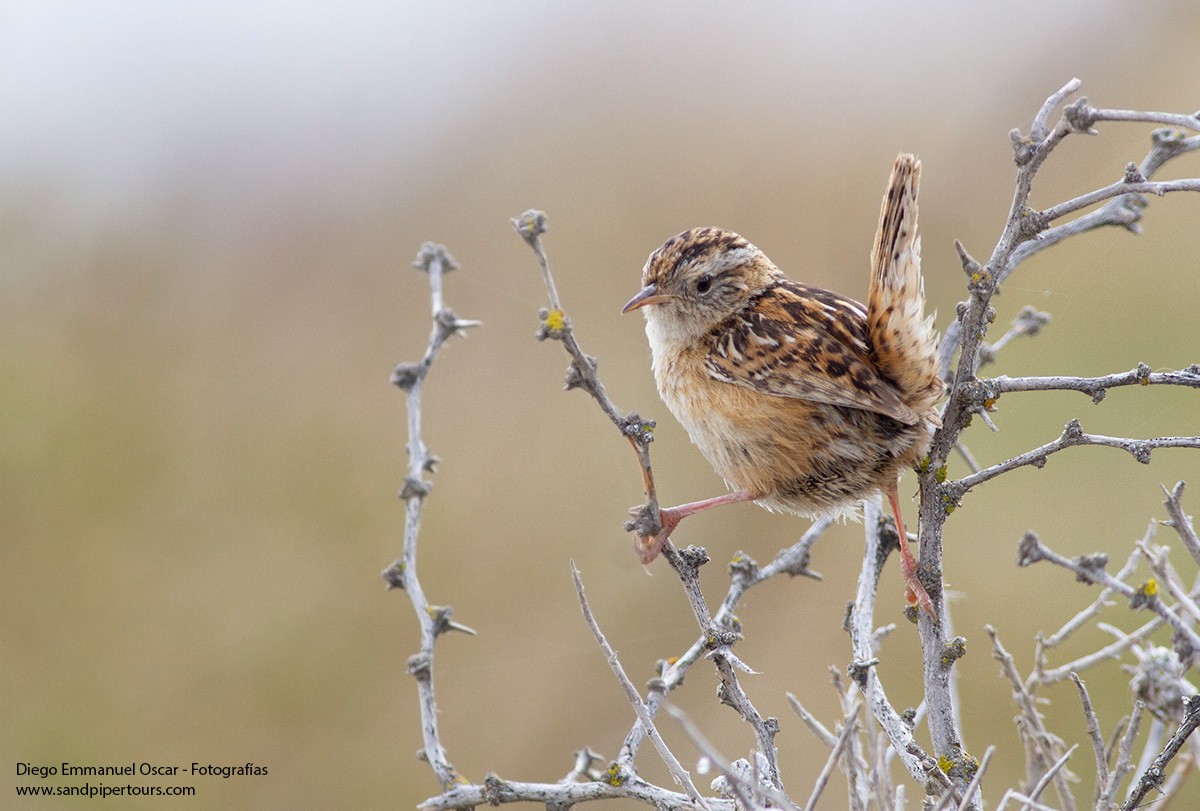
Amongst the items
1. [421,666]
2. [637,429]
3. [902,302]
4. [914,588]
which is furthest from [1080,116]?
[421,666]

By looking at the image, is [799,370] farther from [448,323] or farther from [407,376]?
[407,376]

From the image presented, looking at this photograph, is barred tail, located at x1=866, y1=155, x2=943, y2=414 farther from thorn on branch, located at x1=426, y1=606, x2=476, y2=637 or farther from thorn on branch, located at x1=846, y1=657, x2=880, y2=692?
thorn on branch, located at x1=426, y1=606, x2=476, y2=637

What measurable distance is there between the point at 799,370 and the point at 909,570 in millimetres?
657

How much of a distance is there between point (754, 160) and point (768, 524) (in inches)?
90.8

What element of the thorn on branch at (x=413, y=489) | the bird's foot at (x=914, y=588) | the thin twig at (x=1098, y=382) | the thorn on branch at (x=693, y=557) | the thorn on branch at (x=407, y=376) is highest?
the thorn on branch at (x=407, y=376)

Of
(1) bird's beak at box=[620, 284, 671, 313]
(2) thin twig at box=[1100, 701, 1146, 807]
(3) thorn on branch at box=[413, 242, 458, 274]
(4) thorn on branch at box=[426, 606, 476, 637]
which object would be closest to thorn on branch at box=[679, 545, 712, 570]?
(4) thorn on branch at box=[426, 606, 476, 637]

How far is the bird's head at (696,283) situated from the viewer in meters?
3.59

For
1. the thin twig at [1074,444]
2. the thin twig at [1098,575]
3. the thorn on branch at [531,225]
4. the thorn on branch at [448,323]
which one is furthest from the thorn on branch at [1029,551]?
the thorn on branch at [448,323]

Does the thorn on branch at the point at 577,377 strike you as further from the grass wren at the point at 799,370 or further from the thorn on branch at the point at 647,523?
the grass wren at the point at 799,370

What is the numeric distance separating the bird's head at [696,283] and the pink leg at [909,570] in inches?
33.7

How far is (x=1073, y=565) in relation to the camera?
175 centimetres

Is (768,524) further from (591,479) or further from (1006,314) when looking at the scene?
(1006,314)

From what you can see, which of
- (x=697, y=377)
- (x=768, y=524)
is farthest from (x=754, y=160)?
(x=697, y=377)

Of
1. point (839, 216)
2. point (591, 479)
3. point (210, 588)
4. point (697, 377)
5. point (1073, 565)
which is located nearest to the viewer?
point (1073, 565)
